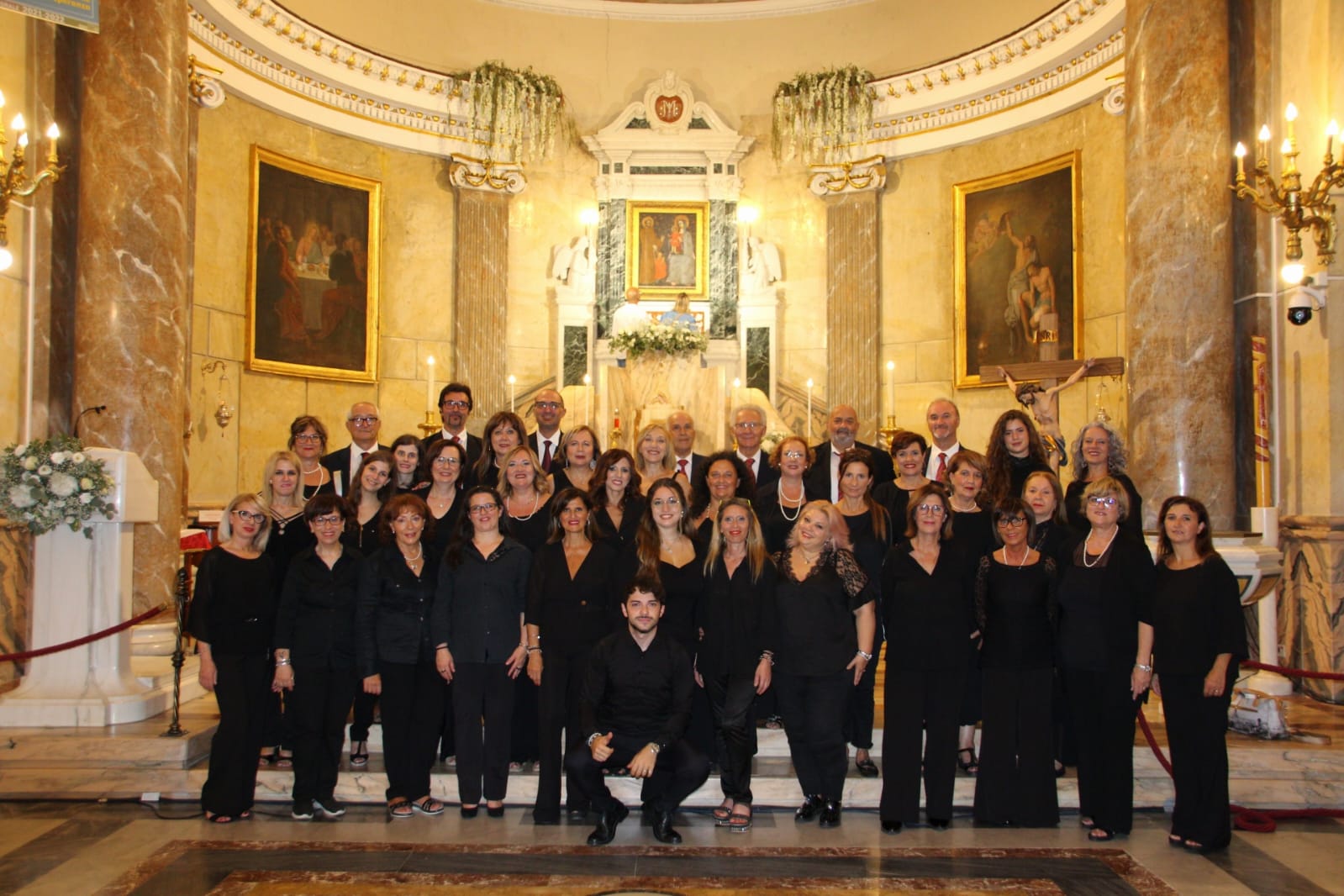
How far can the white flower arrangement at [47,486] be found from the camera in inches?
253

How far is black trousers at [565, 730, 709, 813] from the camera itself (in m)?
5.31

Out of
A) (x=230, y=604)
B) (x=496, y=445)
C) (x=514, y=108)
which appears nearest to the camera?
(x=230, y=604)

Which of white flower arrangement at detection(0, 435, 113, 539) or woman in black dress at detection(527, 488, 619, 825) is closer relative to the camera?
woman in black dress at detection(527, 488, 619, 825)

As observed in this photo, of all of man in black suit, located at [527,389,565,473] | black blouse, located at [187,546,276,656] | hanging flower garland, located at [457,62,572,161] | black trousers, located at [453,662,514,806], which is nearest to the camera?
black blouse, located at [187,546,276,656]

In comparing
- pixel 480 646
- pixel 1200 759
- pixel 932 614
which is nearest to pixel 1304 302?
pixel 1200 759

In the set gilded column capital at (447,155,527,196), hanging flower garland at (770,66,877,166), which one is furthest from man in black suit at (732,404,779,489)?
gilded column capital at (447,155,527,196)

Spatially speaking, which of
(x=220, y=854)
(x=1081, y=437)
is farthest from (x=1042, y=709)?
(x=220, y=854)

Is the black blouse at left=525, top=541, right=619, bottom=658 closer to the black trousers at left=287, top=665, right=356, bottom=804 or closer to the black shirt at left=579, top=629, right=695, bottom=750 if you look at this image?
the black shirt at left=579, top=629, right=695, bottom=750

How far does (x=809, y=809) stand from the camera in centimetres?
558

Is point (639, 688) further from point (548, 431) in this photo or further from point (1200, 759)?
point (1200, 759)

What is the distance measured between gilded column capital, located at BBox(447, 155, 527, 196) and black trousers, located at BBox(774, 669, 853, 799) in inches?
407

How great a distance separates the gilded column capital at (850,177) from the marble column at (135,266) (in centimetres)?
835

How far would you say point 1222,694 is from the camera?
511 centimetres

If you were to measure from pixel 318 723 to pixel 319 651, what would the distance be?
1.21 feet
